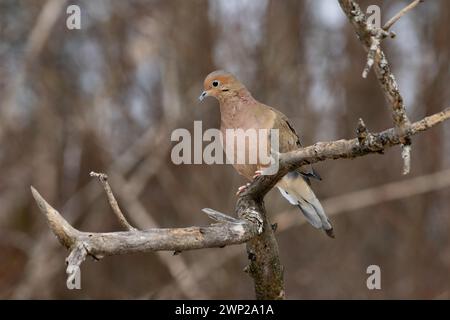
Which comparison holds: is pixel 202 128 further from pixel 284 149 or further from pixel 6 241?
pixel 284 149

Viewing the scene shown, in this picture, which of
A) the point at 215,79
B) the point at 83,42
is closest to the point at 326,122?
the point at 83,42

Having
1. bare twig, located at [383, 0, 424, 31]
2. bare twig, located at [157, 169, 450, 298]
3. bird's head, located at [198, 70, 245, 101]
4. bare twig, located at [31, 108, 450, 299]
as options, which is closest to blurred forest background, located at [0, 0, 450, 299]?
bare twig, located at [157, 169, 450, 298]

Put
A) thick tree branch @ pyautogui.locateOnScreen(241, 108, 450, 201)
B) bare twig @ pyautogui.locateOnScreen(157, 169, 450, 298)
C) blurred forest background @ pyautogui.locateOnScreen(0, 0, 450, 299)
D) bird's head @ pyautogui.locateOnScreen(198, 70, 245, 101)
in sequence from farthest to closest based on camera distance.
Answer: blurred forest background @ pyautogui.locateOnScreen(0, 0, 450, 299) < bare twig @ pyautogui.locateOnScreen(157, 169, 450, 298) < bird's head @ pyautogui.locateOnScreen(198, 70, 245, 101) < thick tree branch @ pyautogui.locateOnScreen(241, 108, 450, 201)

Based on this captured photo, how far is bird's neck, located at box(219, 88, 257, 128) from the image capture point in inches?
135

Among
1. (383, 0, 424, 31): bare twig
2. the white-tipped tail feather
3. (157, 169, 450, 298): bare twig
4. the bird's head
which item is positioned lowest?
(383, 0, 424, 31): bare twig

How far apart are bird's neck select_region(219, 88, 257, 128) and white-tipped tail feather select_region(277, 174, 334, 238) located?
15.8 inches

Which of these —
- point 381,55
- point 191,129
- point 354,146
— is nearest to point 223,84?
point 354,146

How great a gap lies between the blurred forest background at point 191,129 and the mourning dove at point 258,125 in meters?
2.37

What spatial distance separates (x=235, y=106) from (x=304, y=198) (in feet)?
2.00

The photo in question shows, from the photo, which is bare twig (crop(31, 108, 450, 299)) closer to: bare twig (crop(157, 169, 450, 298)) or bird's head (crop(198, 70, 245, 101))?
bird's head (crop(198, 70, 245, 101))

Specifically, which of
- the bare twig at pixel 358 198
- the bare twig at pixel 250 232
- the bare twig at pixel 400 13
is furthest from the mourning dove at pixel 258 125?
Answer: the bare twig at pixel 358 198

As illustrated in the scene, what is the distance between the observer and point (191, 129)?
20.5ft

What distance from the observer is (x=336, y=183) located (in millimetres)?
6773

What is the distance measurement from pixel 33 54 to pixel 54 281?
6.66 feet
